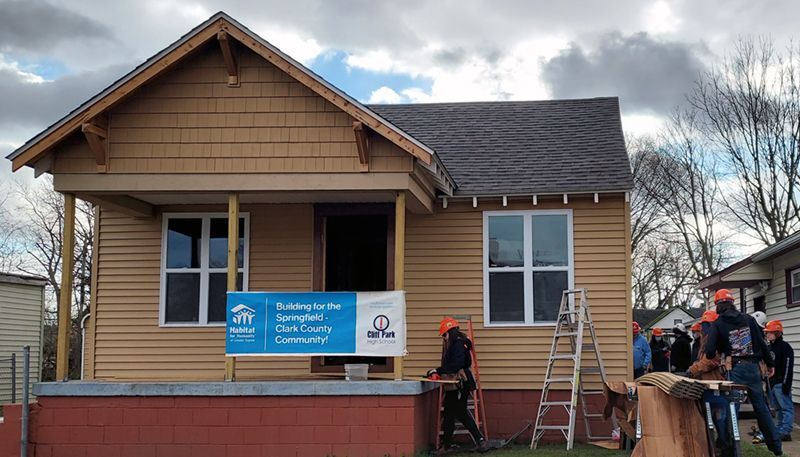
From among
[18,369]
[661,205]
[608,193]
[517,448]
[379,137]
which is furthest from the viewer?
[661,205]

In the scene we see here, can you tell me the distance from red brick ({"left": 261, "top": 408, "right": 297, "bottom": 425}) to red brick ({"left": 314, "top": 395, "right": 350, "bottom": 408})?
0.31 meters

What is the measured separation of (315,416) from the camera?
10.9 meters

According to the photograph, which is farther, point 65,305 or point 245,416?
point 65,305

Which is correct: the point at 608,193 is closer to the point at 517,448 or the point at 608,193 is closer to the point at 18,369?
the point at 517,448

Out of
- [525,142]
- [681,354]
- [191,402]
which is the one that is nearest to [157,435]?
[191,402]

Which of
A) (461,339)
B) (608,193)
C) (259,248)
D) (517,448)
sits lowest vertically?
(517,448)

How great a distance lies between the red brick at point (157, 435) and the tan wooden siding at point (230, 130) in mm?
3267

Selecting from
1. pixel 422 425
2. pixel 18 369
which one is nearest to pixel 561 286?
pixel 422 425

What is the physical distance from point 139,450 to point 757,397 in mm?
7539

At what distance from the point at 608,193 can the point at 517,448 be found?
395cm

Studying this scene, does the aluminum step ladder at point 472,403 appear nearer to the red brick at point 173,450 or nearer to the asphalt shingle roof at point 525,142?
the asphalt shingle roof at point 525,142

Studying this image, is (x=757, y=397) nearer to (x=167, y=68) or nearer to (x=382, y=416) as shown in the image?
(x=382, y=416)

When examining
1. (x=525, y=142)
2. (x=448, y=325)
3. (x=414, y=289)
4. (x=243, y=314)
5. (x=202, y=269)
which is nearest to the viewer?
(x=243, y=314)

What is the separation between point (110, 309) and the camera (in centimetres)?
1380
